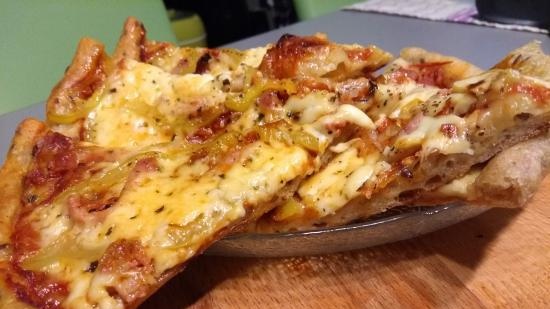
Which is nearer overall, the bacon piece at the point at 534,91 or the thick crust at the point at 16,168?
the bacon piece at the point at 534,91

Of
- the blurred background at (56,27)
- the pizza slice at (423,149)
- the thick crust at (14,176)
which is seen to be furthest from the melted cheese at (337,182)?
the blurred background at (56,27)

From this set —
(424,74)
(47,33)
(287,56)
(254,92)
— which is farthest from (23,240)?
(47,33)

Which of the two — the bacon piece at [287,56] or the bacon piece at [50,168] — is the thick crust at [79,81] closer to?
the bacon piece at [50,168]

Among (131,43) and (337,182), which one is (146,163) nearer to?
(337,182)

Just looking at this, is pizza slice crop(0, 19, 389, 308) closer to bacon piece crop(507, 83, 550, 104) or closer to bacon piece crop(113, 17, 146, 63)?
bacon piece crop(113, 17, 146, 63)

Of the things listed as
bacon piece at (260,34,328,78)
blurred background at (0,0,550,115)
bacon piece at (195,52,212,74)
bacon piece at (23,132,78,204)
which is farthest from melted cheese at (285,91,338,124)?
blurred background at (0,0,550,115)

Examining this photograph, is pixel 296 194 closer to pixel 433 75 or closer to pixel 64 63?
pixel 433 75

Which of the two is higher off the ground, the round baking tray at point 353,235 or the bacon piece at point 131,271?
the bacon piece at point 131,271
